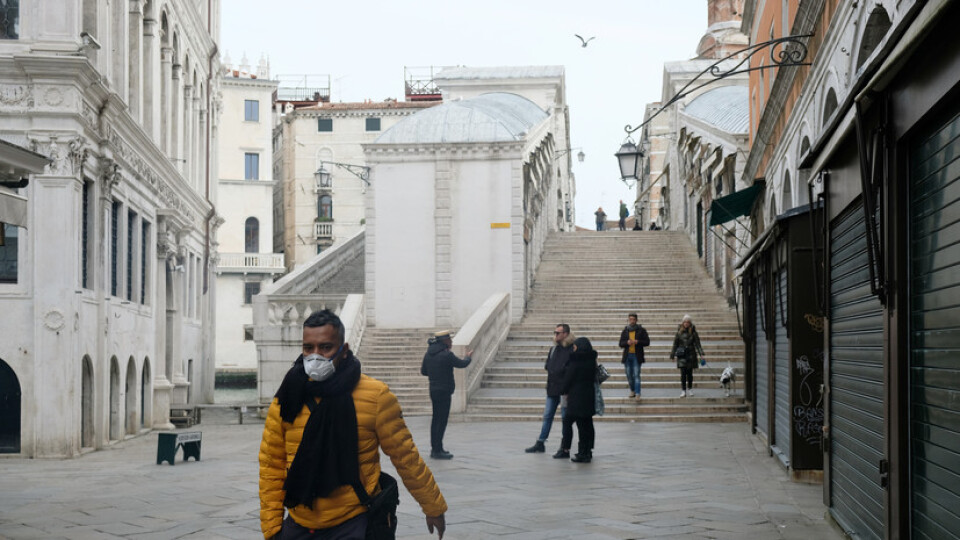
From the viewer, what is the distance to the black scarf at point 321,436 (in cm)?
470

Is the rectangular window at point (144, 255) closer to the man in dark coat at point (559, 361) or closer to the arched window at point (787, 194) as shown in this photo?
the man in dark coat at point (559, 361)

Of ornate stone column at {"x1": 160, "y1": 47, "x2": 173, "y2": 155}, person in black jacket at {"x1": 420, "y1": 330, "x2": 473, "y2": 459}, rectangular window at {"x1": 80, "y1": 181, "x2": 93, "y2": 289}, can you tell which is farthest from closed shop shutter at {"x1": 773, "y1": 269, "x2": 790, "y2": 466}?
ornate stone column at {"x1": 160, "y1": 47, "x2": 173, "y2": 155}

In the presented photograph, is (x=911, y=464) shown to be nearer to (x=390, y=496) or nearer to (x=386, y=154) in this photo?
(x=390, y=496)

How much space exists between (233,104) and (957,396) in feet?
192

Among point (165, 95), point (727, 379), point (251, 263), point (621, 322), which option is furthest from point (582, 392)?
point (251, 263)

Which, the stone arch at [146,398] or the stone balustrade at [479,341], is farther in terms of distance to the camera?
the stone arch at [146,398]

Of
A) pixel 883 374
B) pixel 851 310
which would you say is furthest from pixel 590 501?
pixel 883 374

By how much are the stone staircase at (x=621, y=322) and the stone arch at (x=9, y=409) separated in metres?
7.29

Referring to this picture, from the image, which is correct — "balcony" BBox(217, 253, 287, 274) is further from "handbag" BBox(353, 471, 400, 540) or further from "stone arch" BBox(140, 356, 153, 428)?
"handbag" BBox(353, 471, 400, 540)

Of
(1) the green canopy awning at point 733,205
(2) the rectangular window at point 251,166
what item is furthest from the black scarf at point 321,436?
(2) the rectangular window at point 251,166

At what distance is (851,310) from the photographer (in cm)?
758

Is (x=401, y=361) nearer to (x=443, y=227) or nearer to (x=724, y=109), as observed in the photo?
(x=443, y=227)

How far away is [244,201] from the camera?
6038cm

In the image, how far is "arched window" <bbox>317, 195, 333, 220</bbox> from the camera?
6525 cm
